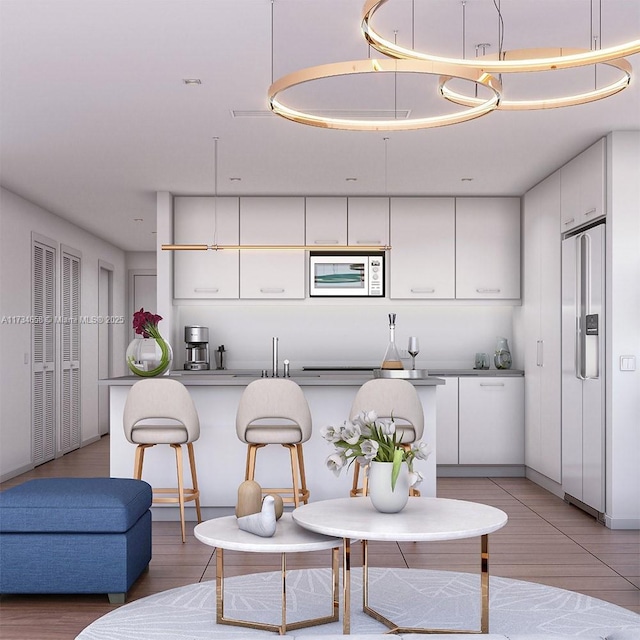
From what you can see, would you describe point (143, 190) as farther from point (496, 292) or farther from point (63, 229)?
point (496, 292)

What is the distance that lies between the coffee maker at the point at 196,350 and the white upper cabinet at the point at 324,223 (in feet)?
4.45

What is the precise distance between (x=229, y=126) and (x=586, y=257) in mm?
2613

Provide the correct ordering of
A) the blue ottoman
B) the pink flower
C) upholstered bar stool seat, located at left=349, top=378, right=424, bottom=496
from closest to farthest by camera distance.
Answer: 1. the blue ottoman
2. upholstered bar stool seat, located at left=349, top=378, right=424, bottom=496
3. the pink flower

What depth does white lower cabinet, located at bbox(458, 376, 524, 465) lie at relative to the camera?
7254 mm

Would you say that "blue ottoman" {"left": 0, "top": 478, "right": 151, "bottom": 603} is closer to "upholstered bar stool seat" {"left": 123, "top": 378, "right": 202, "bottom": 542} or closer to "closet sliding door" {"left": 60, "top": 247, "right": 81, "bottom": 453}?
"upholstered bar stool seat" {"left": 123, "top": 378, "right": 202, "bottom": 542}

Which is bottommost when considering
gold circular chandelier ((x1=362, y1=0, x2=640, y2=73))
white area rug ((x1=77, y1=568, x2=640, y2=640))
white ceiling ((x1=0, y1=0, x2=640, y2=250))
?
white area rug ((x1=77, y1=568, x2=640, y2=640))

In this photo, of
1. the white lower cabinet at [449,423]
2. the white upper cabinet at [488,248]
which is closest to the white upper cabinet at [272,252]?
the white upper cabinet at [488,248]

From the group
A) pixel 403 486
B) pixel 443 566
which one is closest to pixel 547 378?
pixel 443 566

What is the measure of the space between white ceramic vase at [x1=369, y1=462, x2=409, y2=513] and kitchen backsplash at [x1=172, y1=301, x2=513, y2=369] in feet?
15.0

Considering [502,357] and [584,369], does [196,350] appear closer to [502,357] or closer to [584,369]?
[502,357]

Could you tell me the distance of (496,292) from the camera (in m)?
7.50

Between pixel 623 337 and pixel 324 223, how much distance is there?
3.19 meters

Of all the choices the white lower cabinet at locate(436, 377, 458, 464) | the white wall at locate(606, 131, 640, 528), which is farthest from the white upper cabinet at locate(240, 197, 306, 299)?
the white wall at locate(606, 131, 640, 528)

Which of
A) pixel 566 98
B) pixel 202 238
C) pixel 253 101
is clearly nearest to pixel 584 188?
pixel 566 98
